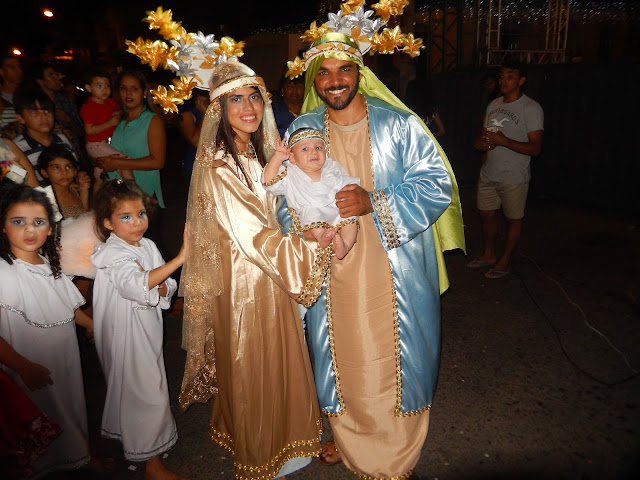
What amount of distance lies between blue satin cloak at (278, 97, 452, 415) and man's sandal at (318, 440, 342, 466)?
361 millimetres

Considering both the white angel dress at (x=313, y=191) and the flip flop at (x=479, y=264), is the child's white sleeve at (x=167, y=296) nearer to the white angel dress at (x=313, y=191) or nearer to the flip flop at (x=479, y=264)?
the white angel dress at (x=313, y=191)

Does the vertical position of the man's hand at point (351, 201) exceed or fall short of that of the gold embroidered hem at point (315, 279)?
it exceeds it

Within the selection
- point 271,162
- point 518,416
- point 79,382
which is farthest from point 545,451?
point 79,382

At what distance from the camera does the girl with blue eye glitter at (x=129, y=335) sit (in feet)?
8.16

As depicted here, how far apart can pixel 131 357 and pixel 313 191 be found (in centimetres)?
128

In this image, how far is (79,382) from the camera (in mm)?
2588

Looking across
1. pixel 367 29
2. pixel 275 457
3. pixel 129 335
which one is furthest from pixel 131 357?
pixel 367 29

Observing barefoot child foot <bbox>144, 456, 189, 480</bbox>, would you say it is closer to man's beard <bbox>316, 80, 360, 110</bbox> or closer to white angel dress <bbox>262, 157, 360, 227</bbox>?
white angel dress <bbox>262, 157, 360, 227</bbox>

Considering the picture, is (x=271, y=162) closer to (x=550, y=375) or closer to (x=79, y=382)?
(x=79, y=382)

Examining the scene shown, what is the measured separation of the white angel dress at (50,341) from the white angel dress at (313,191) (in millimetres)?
1234

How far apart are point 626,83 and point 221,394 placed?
788cm

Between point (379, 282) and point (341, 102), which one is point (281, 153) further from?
point (379, 282)

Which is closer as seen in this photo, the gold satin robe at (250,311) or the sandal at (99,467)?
the gold satin robe at (250,311)

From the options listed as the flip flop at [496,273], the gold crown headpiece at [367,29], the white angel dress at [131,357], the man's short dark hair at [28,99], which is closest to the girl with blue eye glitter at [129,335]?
the white angel dress at [131,357]
